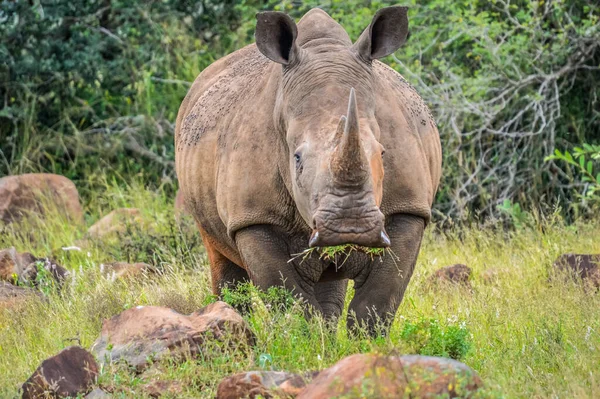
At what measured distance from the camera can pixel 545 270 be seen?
8172 millimetres

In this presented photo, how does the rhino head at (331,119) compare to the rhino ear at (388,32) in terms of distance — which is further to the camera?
the rhino ear at (388,32)

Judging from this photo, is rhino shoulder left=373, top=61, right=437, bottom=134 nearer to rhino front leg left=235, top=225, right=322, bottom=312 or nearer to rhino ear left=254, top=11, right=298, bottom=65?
rhino ear left=254, top=11, right=298, bottom=65

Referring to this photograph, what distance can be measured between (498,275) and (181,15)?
21.3 feet

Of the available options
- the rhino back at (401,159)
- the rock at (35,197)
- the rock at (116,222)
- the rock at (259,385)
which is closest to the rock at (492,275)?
the rhino back at (401,159)

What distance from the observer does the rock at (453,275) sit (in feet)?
26.3

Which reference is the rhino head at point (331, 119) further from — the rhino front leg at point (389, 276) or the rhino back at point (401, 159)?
the rhino front leg at point (389, 276)

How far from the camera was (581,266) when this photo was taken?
7.76m

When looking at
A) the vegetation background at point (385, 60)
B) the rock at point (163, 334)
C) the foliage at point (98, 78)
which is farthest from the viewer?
the foliage at point (98, 78)

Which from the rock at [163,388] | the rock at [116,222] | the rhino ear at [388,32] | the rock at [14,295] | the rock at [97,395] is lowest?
the rock at [116,222]

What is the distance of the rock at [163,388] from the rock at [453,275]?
10.5 feet

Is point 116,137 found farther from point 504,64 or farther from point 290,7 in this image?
point 504,64

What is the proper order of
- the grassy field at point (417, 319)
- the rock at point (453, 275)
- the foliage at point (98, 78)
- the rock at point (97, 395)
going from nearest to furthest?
the rock at point (97, 395), the grassy field at point (417, 319), the rock at point (453, 275), the foliage at point (98, 78)

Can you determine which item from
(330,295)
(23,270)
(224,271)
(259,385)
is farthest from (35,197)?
(259,385)

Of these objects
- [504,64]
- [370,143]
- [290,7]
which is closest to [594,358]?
[370,143]
